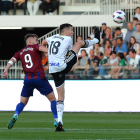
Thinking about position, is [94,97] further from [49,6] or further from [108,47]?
[49,6]

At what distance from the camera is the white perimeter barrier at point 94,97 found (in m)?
13.2

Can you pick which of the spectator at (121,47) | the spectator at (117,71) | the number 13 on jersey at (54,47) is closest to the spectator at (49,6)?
the spectator at (121,47)

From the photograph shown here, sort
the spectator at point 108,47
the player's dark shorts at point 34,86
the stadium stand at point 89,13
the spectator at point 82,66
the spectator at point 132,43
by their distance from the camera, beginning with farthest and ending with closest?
1. the stadium stand at point 89,13
2. the spectator at point 108,47
3. the spectator at point 132,43
4. the spectator at point 82,66
5. the player's dark shorts at point 34,86

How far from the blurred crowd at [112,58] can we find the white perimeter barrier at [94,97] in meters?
0.27

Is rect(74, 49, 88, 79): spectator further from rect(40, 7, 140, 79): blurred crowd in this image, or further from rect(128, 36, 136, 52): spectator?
rect(128, 36, 136, 52): spectator

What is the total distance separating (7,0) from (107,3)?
5105mm

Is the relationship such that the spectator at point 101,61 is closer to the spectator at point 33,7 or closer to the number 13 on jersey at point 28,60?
the number 13 on jersey at point 28,60

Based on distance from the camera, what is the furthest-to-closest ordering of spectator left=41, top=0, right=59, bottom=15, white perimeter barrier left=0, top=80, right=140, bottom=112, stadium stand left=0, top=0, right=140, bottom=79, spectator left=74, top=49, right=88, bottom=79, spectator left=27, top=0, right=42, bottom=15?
spectator left=41, top=0, right=59, bottom=15 → spectator left=27, top=0, right=42, bottom=15 → stadium stand left=0, top=0, right=140, bottom=79 → spectator left=74, top=49, right=88, bottom=79 → white perimeter barrier left=0, top=80, right=140, bottom=112

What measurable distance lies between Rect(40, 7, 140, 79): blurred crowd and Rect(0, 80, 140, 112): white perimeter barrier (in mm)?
275

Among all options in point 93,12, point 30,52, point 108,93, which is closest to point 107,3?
point 93,12

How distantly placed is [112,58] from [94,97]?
1597mm

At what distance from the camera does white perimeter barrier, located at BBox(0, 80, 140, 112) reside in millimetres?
13219

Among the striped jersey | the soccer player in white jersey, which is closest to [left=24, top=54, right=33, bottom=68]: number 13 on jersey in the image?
the striped jersey

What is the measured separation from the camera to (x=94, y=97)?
13367 mm
